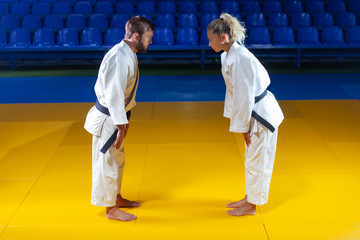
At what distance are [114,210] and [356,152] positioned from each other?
3.02 m

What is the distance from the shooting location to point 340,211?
3611 mm

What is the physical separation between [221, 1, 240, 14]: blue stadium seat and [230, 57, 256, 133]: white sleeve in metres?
7.78

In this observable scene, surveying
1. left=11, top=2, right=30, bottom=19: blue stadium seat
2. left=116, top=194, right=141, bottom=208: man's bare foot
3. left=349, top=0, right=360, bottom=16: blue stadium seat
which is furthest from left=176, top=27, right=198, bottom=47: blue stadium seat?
left=116, top=194, right=141, bottom=208: man's bare foot

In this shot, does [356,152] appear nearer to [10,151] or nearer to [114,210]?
[114,210]

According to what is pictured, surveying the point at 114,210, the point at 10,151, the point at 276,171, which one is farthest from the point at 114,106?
the point at 10,151

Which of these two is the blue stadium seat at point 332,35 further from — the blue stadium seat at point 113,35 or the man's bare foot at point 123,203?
the man's bare foot at point 123,203

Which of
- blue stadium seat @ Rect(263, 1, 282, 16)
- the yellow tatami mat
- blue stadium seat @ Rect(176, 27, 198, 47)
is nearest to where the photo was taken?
the yellow tatami mat

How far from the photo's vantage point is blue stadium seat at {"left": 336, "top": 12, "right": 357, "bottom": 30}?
1018cm

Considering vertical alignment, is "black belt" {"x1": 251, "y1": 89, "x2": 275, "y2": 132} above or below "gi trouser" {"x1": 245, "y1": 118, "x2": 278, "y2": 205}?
above

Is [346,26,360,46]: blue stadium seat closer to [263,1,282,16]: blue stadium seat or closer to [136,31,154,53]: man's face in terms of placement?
[263,1,282,16]: blue stadium seat

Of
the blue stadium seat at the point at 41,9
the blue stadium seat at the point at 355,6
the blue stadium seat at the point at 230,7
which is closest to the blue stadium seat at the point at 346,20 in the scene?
the blue stadium seat at the point at 355,6

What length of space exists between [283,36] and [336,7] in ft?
6.56

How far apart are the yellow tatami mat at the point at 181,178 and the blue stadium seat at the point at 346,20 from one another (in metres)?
4.48

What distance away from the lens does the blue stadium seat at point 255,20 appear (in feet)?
33.0
